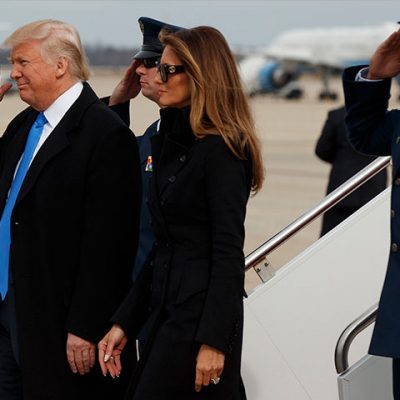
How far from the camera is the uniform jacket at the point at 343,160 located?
772 cm

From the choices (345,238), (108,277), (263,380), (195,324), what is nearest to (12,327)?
(108,277)

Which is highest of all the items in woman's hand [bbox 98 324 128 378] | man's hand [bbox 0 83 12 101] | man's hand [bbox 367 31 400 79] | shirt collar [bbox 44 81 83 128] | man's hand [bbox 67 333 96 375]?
man's hand [bbox 367 31 400 79]

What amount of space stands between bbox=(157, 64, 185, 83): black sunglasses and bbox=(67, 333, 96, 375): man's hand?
3.02 feet

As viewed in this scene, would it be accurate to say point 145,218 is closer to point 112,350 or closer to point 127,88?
point 127,88

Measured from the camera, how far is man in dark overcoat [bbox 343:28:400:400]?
3.12m

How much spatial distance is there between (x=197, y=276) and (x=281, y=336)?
1.27 metres

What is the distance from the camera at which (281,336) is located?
4527 millimetres

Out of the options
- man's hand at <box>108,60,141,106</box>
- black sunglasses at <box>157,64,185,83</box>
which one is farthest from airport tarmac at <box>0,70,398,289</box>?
black sunglasses at <box>157,64,185,83</box>

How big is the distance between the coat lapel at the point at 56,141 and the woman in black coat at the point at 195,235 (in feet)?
1.40

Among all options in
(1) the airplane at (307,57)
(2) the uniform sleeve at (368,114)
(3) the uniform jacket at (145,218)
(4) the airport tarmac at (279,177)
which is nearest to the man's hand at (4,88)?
(4) the airport tarmac at (279,177)

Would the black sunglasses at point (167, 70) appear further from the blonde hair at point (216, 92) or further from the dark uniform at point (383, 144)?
the dark uniform at point (383, 144)

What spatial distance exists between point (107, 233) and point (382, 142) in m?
1.00

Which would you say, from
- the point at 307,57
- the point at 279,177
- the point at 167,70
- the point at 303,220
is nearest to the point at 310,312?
the point at 303,220

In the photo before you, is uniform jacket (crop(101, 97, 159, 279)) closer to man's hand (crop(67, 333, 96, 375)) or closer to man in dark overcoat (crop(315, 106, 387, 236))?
man's hand (crop(67, 333, 96, 375))
